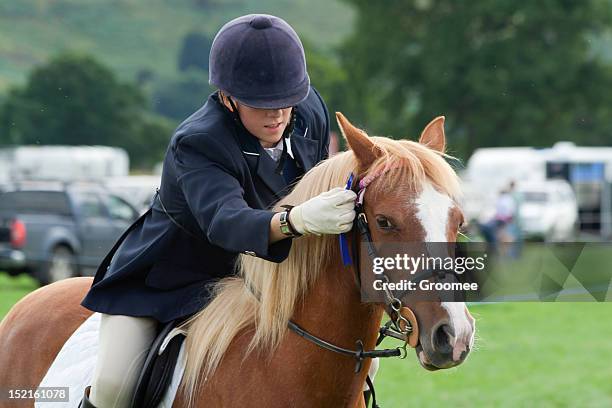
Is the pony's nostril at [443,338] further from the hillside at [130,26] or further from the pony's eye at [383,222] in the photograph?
the hillside at [130,26]

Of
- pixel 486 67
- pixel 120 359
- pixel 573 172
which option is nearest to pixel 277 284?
pixel 120 359

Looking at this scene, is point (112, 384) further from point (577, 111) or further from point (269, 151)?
point (577, 111)

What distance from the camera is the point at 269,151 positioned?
159 inches

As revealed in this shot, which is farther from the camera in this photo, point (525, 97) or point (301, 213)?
point (525, 97)

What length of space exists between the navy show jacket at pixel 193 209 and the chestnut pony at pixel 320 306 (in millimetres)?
143

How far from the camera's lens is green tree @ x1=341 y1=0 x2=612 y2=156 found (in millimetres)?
55438

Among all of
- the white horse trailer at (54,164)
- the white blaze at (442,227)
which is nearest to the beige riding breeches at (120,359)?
the white blaze at (442,227)

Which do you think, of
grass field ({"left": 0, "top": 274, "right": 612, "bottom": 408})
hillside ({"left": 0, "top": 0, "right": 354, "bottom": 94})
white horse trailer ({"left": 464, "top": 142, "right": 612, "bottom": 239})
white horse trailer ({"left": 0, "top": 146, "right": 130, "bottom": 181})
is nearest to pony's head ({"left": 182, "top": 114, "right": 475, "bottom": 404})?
grass field ({"left": 0, "top": 274, "right": 612, "bottom": 408})

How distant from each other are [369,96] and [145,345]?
2242 inches

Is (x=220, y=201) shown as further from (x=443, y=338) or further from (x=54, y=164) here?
(x=54, y=164)

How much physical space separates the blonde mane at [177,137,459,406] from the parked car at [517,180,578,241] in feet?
97.1

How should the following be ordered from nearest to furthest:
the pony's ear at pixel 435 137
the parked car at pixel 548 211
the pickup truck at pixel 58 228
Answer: the pony's ear at pixel 435 137
the pickup truck at pixel 58 228
the parked car at pixel 548 211

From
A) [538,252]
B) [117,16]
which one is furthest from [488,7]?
[117,16]

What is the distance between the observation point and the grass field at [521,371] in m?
9.46
